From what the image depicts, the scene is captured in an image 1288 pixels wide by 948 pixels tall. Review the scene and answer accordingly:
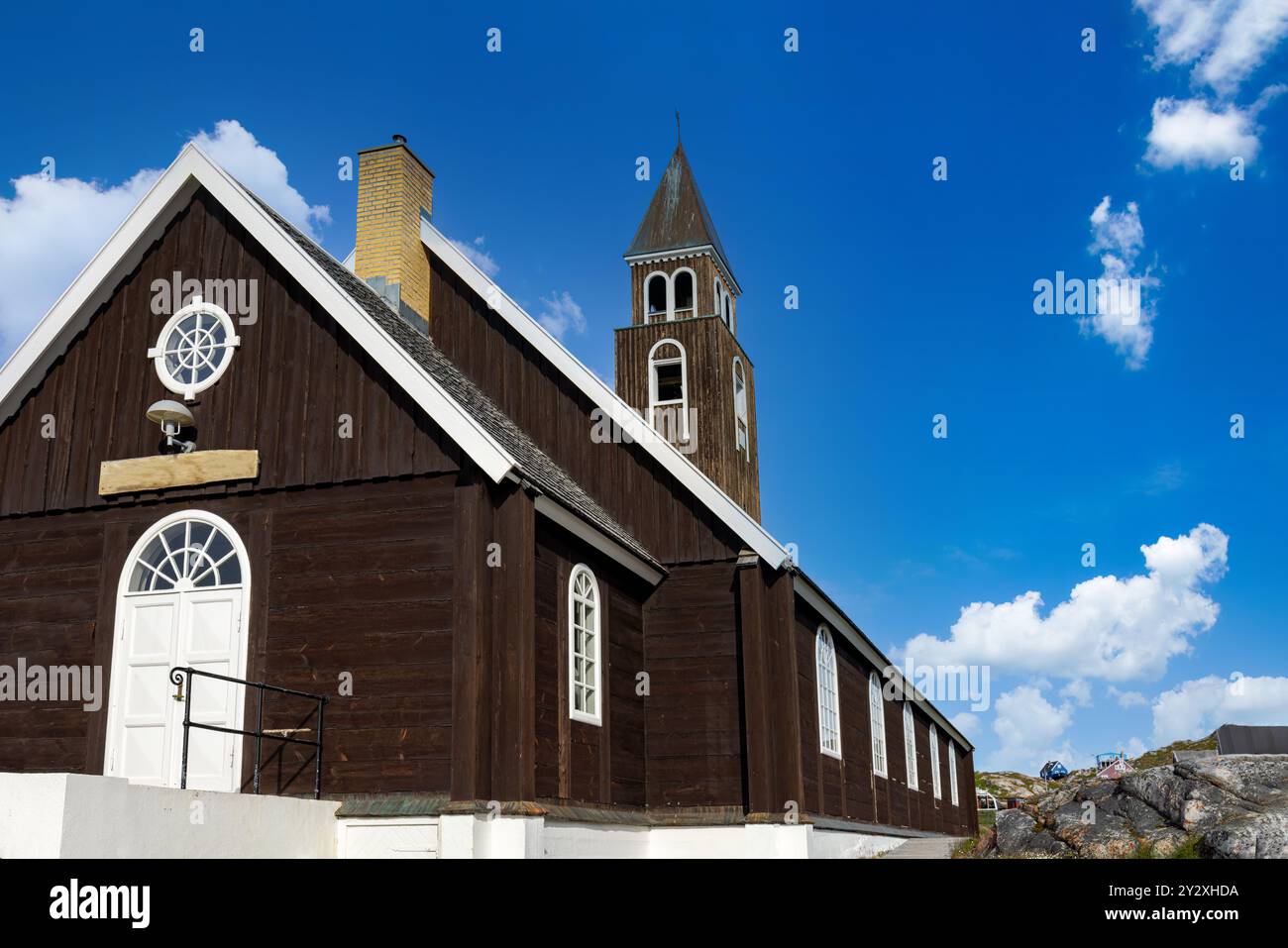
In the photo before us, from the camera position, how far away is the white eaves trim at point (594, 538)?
544 inches

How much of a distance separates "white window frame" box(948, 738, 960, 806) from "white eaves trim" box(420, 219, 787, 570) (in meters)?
18.9

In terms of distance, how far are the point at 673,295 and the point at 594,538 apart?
16.2 m

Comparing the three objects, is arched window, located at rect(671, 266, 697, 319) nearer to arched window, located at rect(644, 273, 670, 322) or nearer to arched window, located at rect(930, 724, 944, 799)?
arched window, located at rect(644, 273, 670, 322)

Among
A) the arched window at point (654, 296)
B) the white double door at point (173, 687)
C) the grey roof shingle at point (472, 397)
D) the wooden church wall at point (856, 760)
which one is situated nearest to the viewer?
the white double door at point (173, 687)

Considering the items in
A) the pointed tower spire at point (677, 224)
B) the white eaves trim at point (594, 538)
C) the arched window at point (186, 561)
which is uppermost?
the pointed tower spire at point (677, 224)

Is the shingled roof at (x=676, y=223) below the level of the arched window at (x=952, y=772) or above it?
above

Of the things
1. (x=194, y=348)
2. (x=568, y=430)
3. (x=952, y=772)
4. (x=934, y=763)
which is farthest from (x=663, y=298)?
(x=194, y=348)

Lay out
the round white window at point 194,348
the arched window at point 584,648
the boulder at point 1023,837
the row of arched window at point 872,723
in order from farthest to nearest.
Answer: the row of arched window at point 872,723 → the arched window at point 584,648 → the round white window at point 194,348 → the boulder at point 1023,837

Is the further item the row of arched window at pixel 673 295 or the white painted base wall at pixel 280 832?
the row of arched window at pixel 673 295

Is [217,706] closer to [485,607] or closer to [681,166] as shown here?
[485,607]

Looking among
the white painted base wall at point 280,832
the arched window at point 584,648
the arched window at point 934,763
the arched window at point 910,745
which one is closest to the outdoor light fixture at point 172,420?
the white painted base wall at point 280,832

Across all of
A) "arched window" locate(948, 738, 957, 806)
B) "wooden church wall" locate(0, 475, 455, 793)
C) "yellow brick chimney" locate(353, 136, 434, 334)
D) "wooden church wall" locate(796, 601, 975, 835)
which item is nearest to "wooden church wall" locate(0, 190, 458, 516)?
"wooden church wall" locate(0, 475, 455, 793)

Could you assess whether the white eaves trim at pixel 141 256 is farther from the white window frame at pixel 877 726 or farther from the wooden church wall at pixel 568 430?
the white window frame at pixel 877 726
